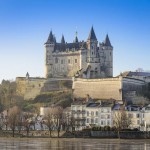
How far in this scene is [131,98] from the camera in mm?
113625

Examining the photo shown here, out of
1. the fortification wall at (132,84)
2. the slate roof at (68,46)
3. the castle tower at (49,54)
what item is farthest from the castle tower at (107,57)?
the castle tower at (49,54)

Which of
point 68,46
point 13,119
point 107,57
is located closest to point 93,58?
point 107,57

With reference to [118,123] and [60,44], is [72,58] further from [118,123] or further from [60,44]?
[118,123]

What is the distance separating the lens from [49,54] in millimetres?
136500

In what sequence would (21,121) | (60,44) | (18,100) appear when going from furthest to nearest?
(60,44) < (18,100) < (21,121)

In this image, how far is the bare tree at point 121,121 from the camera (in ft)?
286

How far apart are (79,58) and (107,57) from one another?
7.35m

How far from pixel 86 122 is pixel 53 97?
22.1 m

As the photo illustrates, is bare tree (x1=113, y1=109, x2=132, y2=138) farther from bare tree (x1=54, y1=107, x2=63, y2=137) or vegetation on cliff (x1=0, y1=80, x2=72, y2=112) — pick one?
vegetation on cliff (x1=0, y1=80, x2=72, y2=112)

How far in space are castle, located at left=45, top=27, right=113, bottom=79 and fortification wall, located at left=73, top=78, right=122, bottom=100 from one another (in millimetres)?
6559

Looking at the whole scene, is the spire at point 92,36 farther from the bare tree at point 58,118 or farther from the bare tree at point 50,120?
the bare tree at point 58,118

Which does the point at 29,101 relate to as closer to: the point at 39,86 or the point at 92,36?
the point at 39,86

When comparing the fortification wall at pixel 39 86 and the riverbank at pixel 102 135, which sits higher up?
the fortification wall at pixel 39 86

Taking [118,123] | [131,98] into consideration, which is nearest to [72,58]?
[131,98]
